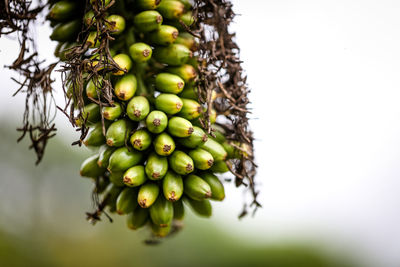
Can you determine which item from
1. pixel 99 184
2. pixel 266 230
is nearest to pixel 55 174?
pixel 266 230

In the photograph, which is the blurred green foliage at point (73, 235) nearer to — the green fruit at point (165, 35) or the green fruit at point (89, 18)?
the green fruit at point (165, 35)

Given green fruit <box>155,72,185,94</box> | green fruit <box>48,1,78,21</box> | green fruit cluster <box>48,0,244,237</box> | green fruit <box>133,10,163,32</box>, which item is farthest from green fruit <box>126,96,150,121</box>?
green fruit <box>48,1,78,21</box>

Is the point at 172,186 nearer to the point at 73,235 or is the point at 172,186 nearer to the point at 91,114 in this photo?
the point at 91,114

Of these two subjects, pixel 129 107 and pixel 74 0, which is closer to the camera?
pixel 129 107

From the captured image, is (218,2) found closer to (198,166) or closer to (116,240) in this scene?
(198,166)

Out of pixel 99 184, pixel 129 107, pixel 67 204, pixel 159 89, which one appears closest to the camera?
pixel 129 107

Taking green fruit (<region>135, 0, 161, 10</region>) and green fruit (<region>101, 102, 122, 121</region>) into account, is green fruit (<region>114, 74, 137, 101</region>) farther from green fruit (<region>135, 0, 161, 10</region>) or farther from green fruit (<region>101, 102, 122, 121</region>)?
green fruit (<region>135, 0, 161, 10</region>)

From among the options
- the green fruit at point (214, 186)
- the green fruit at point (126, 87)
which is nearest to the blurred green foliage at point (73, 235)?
the green fruit at point (214, 186)
